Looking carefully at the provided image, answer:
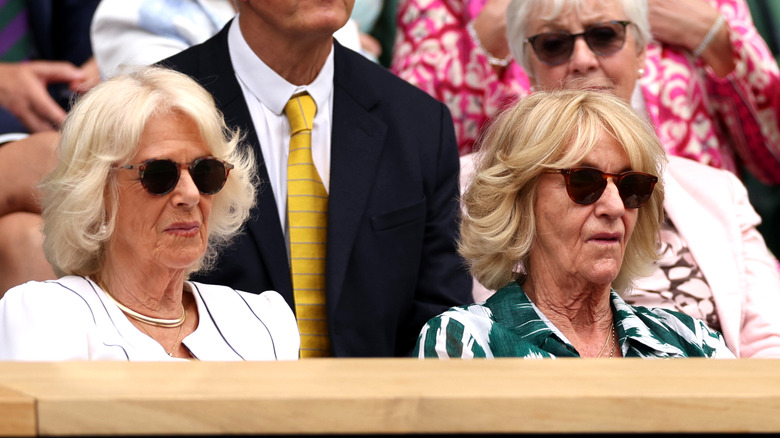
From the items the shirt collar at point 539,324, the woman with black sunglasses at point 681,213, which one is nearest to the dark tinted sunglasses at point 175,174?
the shirt collar at point 539,324

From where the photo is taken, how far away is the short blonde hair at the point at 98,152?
1.92m

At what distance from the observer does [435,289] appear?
2.61 meters

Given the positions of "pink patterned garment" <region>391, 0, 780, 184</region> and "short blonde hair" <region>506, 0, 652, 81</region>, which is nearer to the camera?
"short blonde hair" <region>506, 0, 652, 81</region>

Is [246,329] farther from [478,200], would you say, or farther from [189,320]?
[478,200]

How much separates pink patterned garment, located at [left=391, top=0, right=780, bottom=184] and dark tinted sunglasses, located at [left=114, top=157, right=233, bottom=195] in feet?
4.90

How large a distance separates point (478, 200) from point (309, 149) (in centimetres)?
54

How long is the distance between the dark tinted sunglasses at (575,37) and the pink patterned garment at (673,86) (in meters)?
0.34

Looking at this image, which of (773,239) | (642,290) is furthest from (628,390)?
(773,239)

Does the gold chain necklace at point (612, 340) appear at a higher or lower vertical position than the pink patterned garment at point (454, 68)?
higher

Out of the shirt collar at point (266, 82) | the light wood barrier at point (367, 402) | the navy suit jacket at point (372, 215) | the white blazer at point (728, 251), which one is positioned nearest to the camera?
the light wood barrier at point (367, 402)

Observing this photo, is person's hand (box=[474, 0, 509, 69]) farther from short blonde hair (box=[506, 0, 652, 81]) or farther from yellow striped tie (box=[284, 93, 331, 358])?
yellow striped tie (box=[284, 93, 331, 358])

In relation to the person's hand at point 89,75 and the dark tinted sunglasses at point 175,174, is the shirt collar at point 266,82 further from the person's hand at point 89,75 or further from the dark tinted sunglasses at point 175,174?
the person's hand at point 89,75

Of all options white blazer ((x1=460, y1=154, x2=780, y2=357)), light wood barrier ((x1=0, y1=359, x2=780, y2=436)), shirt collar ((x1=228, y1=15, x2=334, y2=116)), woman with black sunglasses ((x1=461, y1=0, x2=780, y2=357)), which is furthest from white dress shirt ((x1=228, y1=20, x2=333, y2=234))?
light wood barrier ((x1=0, y1=359, x2=780, y2=436))

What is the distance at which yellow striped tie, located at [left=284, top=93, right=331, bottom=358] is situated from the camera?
Answer: 2.46m
